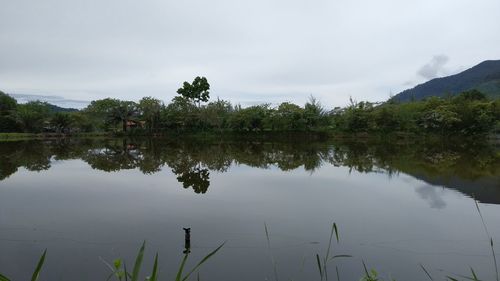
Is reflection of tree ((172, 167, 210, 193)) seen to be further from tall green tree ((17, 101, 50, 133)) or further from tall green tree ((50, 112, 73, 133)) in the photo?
tall green tree ((17, 101, 50, 133))

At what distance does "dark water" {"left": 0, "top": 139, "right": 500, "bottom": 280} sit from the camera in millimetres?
4395

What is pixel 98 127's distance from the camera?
147 feet

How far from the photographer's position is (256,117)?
1435 inches

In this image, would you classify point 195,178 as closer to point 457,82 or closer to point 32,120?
point 32,120

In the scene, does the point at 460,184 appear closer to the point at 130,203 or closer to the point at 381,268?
the point at 381,268

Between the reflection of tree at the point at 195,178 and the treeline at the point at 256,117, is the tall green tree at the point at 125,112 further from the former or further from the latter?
the reflection of tree at the point at 195,178

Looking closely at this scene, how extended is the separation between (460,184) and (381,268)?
23.9 feet

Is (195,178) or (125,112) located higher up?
(125,112)

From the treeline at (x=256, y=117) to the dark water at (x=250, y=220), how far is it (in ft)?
78.3

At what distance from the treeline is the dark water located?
2386 centimetres

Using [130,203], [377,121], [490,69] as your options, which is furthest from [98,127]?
[490,69]

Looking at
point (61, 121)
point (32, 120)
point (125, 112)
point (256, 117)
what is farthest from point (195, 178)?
point (32, 120)

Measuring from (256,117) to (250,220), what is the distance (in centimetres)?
3040

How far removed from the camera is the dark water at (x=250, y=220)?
439cm
